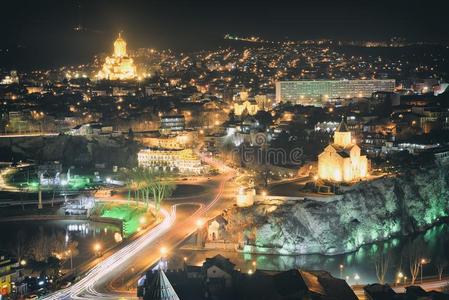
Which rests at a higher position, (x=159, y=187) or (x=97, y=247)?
(x=159, y=187)

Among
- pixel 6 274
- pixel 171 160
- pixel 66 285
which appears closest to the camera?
pixel 6 274

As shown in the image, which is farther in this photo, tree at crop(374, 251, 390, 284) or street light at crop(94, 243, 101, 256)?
street light at crop(94, 243, 101, 256)

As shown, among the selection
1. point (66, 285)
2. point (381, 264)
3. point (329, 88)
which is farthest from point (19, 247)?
point (329, 88)

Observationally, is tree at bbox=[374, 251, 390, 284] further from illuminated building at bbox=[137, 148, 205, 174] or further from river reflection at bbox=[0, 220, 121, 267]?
illuminated building at bbox=[137, 148, 205, 174]

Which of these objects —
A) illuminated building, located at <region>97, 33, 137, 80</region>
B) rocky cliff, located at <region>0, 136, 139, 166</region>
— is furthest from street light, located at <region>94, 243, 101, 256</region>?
illuminated building, located at <region>97, 33, 137, 80</region>

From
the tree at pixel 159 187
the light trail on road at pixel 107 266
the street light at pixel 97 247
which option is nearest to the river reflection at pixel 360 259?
the light trail on road at pixel 107 266

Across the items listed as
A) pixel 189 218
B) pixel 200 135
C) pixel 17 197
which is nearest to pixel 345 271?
pixel 189 218

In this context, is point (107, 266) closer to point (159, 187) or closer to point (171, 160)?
point (159, 187)
